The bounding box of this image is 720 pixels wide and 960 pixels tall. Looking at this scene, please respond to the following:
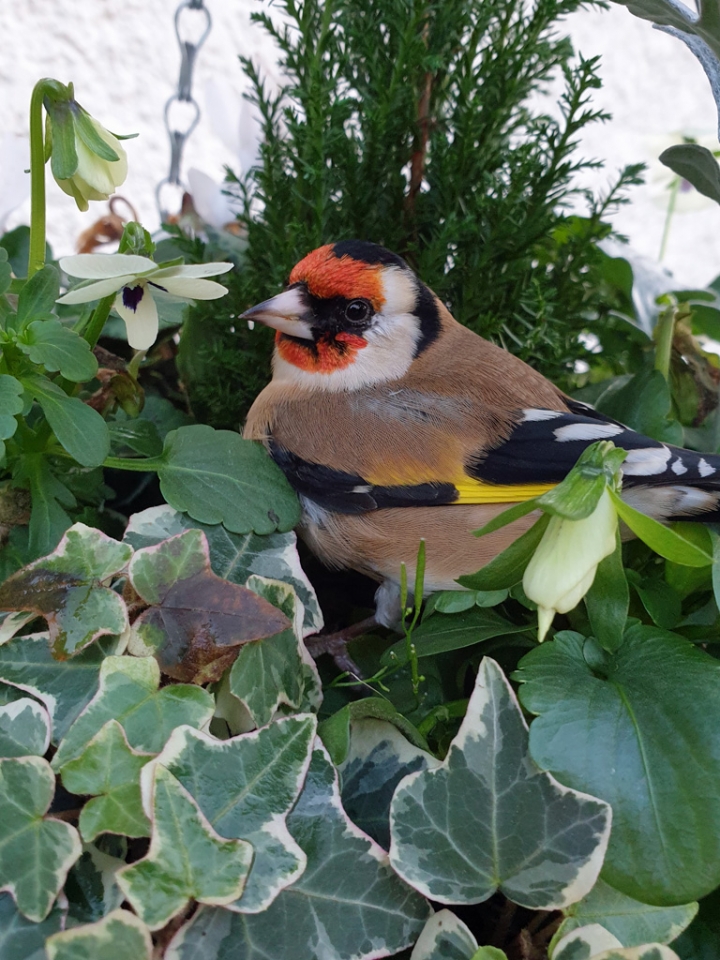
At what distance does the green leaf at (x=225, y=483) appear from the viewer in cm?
65

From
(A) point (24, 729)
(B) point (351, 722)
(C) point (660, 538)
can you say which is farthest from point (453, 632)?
(A) point (24, 729)

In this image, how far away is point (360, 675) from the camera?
689mm

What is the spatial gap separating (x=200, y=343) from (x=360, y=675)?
394 mm

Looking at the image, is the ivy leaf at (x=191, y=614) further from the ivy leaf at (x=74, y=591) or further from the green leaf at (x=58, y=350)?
the green leaf at (x=58, y=350)

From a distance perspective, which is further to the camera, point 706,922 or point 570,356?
Answer: point 570,356

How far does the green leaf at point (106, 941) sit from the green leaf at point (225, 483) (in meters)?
0.29

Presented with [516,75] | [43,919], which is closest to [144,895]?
[43,919]

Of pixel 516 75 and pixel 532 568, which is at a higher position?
pixel 516 75

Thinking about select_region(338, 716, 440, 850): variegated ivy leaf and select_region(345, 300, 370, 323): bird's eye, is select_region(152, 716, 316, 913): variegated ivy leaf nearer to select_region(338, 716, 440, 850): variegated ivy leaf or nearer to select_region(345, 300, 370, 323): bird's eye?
select_region(338, 716, 440, 850): variegated ivy leaf

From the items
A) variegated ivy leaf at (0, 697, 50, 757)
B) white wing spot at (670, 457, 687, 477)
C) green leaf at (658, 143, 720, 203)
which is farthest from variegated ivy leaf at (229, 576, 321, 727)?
green leaf at (658, 143, 720, 203)

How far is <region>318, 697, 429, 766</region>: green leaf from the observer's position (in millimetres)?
542

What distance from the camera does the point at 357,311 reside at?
86 centimetres

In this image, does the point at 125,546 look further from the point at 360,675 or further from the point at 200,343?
the point at 200,343

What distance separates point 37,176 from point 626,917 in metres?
0.68
